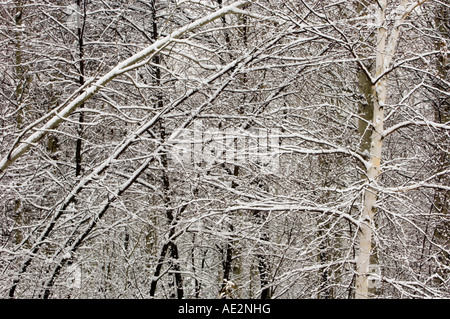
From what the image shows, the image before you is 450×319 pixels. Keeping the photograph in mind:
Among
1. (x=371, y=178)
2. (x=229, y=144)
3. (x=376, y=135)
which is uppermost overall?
(x=229, y=144)

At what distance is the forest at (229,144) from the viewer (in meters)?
4.06

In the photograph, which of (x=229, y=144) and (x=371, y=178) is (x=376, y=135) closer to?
(x=371, y=178)

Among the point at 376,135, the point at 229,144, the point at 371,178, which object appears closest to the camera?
the point at 371,178

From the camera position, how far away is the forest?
406 centimetres

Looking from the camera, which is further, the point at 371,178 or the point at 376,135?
the point at 376,135

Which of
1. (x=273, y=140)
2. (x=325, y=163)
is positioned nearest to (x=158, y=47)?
(x=273, y=140)

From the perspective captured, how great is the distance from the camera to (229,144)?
5.14m

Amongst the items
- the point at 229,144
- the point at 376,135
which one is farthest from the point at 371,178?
the point at 229,144

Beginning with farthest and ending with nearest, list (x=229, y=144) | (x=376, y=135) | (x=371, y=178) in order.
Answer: (x=229, y=144) < (x=376, y=135) < (x=371, y=178)

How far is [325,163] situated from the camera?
714cm

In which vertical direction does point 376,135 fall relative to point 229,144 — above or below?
below
